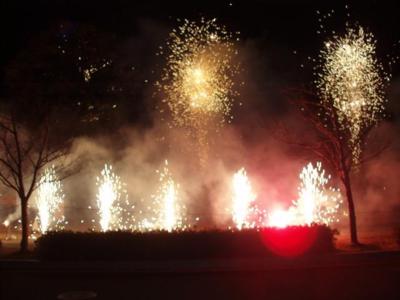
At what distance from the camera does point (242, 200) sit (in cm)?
2681

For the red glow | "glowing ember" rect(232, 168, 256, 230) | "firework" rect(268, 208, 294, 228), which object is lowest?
the red glow

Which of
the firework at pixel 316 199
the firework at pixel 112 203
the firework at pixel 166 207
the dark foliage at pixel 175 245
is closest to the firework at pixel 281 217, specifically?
the firework at pixel 316 199

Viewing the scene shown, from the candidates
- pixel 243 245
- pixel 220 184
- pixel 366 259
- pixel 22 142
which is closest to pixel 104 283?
pixel 243 245

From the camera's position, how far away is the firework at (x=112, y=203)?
2680 centimetres

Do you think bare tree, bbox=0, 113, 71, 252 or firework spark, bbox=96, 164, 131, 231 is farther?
firework spark, bbox=96, 164, 131, 231

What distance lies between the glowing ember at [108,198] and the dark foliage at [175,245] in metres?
9.76

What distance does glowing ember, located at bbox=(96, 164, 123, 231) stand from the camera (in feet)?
87.8

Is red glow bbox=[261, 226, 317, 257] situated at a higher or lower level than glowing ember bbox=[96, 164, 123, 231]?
lower

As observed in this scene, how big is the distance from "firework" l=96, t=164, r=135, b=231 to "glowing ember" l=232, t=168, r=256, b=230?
18.9 feet

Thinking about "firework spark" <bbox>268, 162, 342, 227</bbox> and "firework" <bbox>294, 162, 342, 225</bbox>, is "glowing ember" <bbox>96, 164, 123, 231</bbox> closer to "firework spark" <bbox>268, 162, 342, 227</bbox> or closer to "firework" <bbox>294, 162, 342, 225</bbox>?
"firework spark" <bbox>268, 162, 342, 227</bbox>

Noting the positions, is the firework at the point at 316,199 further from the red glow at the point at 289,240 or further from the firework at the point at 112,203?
the firework at the point at 112,203

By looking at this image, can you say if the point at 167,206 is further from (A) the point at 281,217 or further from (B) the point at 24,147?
(B) the point at 24,147

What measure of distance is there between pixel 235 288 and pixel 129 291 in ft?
7.59

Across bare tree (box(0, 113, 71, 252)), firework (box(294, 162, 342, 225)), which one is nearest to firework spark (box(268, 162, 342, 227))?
firework (box(294, 162, 342, 225))
